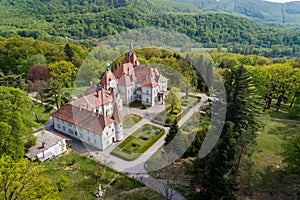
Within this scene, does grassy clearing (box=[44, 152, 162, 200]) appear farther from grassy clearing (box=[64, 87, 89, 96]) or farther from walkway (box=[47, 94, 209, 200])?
grassy clearing (box=[64, 87, 89, 96])

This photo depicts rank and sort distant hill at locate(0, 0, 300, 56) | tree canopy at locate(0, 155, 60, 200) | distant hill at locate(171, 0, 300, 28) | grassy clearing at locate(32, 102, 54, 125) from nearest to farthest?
tree canopy at locate(0, 155, 60, 200) < grassy clearing at locate(32, 102, 54, 125) < distant hill at locate(0, 0, 300, 56) < distant hill at locate(171, 0, 300, 28)

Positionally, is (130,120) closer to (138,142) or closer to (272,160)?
(138,142)

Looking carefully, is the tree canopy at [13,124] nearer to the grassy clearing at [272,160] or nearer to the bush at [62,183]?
the bush at [62,183]

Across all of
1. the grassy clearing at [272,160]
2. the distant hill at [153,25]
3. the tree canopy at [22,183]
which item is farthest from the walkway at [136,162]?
the distant hill at [153,25]

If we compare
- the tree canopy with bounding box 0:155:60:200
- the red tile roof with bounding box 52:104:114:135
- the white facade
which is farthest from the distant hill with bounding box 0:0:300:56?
the tree canopy with bounding box 0:155:60:200

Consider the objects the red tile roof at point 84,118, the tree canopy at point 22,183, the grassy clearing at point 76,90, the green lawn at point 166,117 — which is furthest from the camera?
the grassy clearing at point 76,90

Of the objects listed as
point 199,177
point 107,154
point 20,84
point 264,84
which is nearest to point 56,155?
point 107,154
